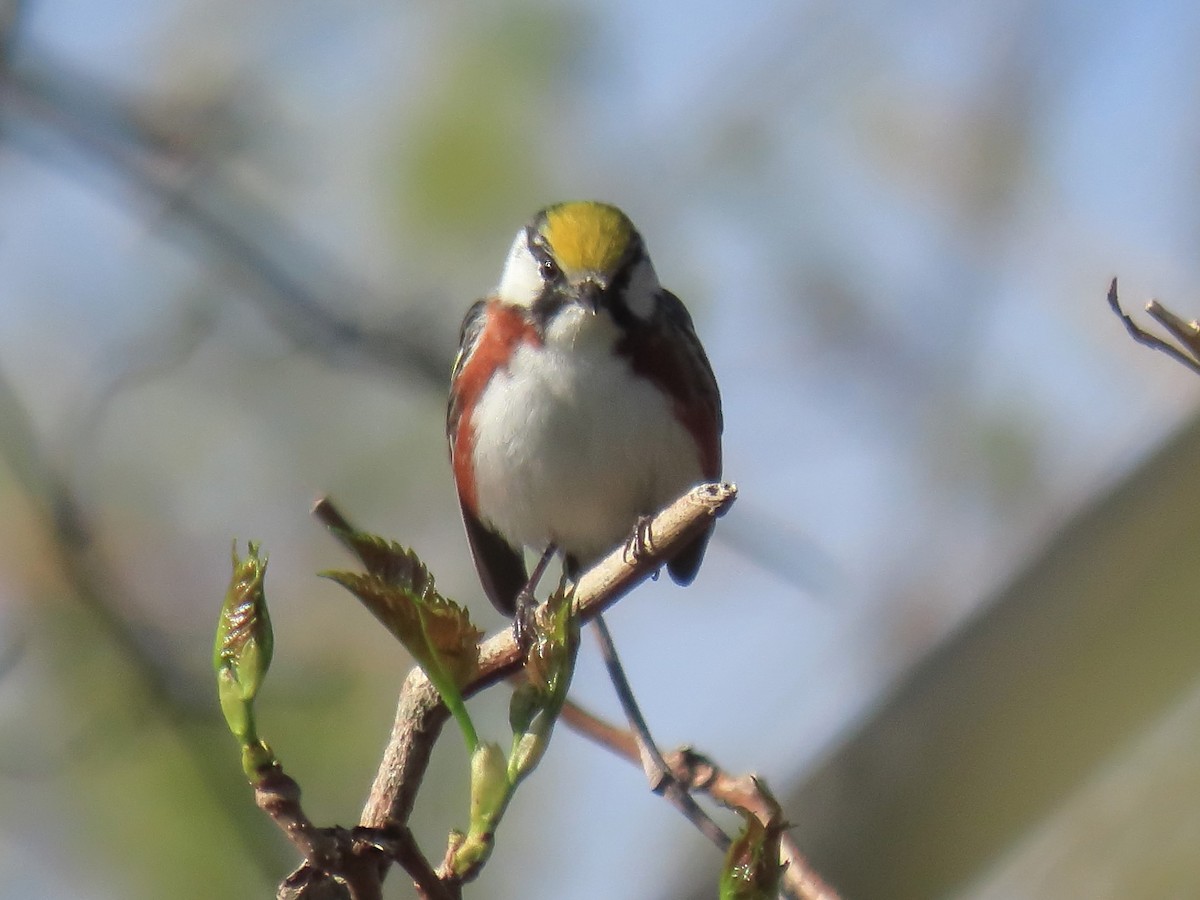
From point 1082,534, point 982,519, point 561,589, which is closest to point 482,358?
point 982,519

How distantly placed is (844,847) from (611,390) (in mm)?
2034

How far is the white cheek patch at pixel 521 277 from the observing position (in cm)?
410

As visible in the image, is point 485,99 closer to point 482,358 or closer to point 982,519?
point 482,358

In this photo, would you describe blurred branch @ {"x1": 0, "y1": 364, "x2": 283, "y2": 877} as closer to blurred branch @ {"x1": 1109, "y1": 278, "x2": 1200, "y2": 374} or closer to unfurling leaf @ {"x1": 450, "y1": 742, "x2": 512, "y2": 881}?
unfurling leaf @ {"x1": 450, "y1": 742, "x2": 512, "y2": 881}

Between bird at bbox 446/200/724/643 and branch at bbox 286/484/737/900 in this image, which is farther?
bird at bbox 446/200/724/643

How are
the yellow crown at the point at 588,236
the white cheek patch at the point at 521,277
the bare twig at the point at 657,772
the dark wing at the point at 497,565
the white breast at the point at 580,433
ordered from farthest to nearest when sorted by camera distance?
the dark wing at the point at 497,565, the white cheek patch at the point at 521,277, the yellow crown at the point at 588,236, the white breast at the point at 580,433, the bare twig at the point at 657,772

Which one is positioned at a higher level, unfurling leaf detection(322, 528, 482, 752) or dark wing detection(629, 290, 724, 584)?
dark wing detection(629, 290, 724, 584)

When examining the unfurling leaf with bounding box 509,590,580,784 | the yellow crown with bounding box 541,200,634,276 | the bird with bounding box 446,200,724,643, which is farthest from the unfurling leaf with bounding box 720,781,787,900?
the yellow crown with bounding box 541,200,634,276

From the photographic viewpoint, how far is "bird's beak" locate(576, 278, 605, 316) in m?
3.90

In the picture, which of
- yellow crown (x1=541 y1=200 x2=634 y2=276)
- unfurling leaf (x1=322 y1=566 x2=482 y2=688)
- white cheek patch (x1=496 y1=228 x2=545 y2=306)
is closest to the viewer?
unfurling leaf (x1=322 y1=566 x2=482 y2=688)

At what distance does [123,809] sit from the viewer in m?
4.43

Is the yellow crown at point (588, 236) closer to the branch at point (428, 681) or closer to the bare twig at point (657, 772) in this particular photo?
the bare twig at point (657, 772)

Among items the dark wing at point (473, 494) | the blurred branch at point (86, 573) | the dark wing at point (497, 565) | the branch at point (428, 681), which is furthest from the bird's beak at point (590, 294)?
the branch at point (428, 681)

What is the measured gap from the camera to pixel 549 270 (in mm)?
4082
